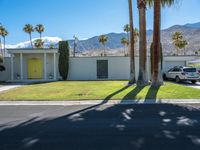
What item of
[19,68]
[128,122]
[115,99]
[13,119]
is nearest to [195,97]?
[115,99]

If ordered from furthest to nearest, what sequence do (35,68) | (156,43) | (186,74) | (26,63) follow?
(35,68) → (26,63) → (186,74) → (156,43)

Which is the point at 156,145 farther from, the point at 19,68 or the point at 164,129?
the point at 19,68

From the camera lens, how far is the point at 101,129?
26.1 feet

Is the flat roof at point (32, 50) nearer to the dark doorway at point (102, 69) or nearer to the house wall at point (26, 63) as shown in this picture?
the house wall at point (26, 63)

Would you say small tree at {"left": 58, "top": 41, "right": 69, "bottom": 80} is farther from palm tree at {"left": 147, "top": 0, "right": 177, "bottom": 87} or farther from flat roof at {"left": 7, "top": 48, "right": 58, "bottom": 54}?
palm tree at {"left": 147, "top": 0, "right": 177, "bottom": 87}

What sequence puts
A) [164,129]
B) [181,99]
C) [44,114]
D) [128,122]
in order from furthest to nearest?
[181,99], [44,114], [128,122], [164,129]

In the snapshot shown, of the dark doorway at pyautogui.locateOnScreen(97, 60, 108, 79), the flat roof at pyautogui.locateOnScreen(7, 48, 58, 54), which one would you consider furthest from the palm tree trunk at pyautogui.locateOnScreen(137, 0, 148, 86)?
the flat roof at pyautogui.locateOnScreen(7, 48, 58, 54)

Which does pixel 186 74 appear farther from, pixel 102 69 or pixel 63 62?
pixel 63 62

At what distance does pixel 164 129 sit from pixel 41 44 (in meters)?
65.7

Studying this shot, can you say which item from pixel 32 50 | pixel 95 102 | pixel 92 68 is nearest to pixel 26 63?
pixel 32 50

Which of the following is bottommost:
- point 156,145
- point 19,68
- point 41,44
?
point 156,145

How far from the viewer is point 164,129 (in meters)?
7.83

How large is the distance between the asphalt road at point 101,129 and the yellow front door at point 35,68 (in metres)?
20.4

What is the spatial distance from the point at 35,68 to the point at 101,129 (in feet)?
80.8
